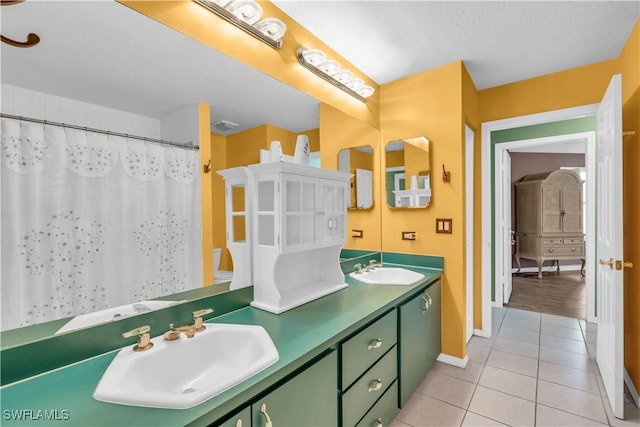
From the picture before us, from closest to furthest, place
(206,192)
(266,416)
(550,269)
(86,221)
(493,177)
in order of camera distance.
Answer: (266,416)
(86,221)
(206,192)
(493,177)
(550,269)

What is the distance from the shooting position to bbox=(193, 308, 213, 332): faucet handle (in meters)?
1.17

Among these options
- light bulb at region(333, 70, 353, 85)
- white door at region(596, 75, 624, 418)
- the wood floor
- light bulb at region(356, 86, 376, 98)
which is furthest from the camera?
the wood floor

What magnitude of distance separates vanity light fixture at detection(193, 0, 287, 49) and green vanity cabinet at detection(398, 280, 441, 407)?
1.75m

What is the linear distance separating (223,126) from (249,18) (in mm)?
609

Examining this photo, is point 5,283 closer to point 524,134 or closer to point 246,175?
point 246,175

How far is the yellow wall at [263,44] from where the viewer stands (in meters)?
1.29

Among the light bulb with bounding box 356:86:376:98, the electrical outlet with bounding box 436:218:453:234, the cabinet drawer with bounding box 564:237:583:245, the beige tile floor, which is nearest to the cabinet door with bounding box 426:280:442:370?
the beige tile floor

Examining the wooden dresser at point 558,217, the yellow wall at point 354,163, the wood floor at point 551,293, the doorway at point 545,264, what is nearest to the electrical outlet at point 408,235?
the yellow wall at point 354,163

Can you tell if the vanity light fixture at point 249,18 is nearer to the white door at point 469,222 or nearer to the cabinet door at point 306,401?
the cabinet door at point 306,401

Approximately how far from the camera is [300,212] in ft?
5.19

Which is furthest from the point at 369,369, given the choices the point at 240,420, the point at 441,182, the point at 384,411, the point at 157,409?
the point at 441,182

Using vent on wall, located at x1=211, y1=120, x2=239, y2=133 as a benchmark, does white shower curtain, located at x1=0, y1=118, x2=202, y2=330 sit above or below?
below

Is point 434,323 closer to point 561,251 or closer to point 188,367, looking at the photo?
point 188,367

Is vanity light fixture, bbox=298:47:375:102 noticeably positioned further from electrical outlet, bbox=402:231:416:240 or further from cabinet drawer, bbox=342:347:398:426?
cabinet drawer, bbox=342:347:398:426
